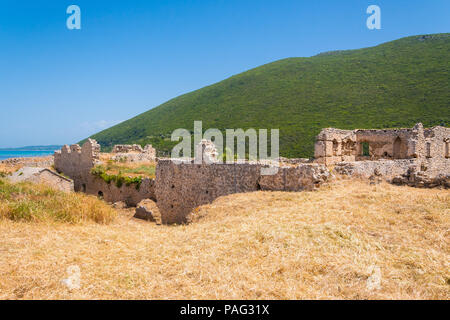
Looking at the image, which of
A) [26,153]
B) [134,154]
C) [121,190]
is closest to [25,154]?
[26,153]

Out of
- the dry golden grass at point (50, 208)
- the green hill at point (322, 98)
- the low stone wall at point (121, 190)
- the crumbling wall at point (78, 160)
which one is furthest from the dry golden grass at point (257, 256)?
the green hill at point (322, 98)

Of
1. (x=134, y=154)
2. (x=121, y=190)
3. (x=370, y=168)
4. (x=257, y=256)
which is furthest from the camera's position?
(x=134, y=154)

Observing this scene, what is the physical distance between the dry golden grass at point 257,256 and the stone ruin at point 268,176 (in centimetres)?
208

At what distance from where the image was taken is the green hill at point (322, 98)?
36.7m

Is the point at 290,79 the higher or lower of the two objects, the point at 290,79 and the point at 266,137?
the higher

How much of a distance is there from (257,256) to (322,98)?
46223mm

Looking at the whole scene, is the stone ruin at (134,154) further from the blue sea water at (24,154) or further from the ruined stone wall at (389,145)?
the blue sea water at (24,154)

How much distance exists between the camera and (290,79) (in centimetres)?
5891

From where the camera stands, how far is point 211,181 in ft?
33.3

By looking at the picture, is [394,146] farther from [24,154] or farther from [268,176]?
[24,154]

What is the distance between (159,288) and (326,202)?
438cm
